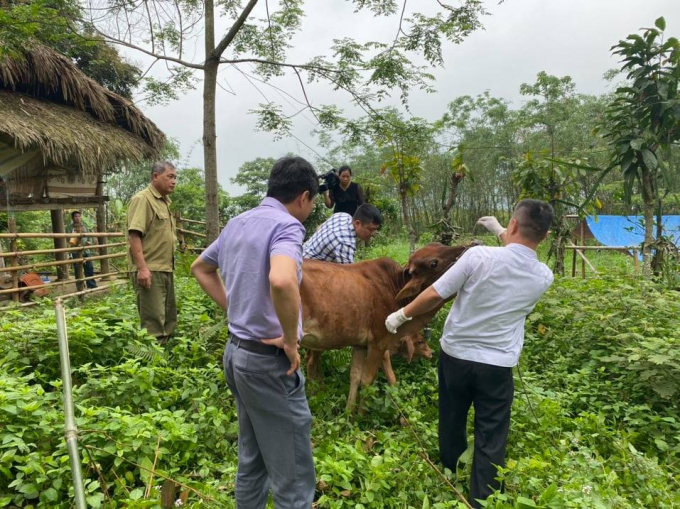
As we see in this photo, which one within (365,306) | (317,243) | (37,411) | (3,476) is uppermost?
(317,243)

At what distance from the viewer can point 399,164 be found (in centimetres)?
833

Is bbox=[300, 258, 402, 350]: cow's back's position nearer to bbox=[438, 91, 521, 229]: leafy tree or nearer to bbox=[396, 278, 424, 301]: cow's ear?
bbox=[396, 278, 424, 301]: cow's ear

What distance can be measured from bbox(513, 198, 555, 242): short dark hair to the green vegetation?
1.18 m

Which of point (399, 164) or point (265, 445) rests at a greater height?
point (399, 164)

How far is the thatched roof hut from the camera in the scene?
7852 millimetres

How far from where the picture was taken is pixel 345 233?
14.4 ft

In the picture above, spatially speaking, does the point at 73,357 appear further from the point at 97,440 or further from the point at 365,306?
the point at 365,306

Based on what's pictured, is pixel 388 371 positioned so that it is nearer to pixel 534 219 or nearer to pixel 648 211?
pixel 534 219

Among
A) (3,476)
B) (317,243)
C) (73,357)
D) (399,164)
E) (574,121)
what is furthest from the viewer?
(574,121)

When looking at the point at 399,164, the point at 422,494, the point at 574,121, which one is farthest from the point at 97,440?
the point at 574,121

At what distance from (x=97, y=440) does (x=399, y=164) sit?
6.70m

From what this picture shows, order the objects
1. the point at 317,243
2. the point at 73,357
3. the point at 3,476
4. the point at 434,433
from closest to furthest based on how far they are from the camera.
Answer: the point at 3,476 → the point at 434,433 → the point at 73,357 → the point at 317,243

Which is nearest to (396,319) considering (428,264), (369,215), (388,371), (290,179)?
(428,264)

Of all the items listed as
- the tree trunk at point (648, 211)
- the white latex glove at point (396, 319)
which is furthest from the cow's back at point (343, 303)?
the tree trunk at point (648, 211)
